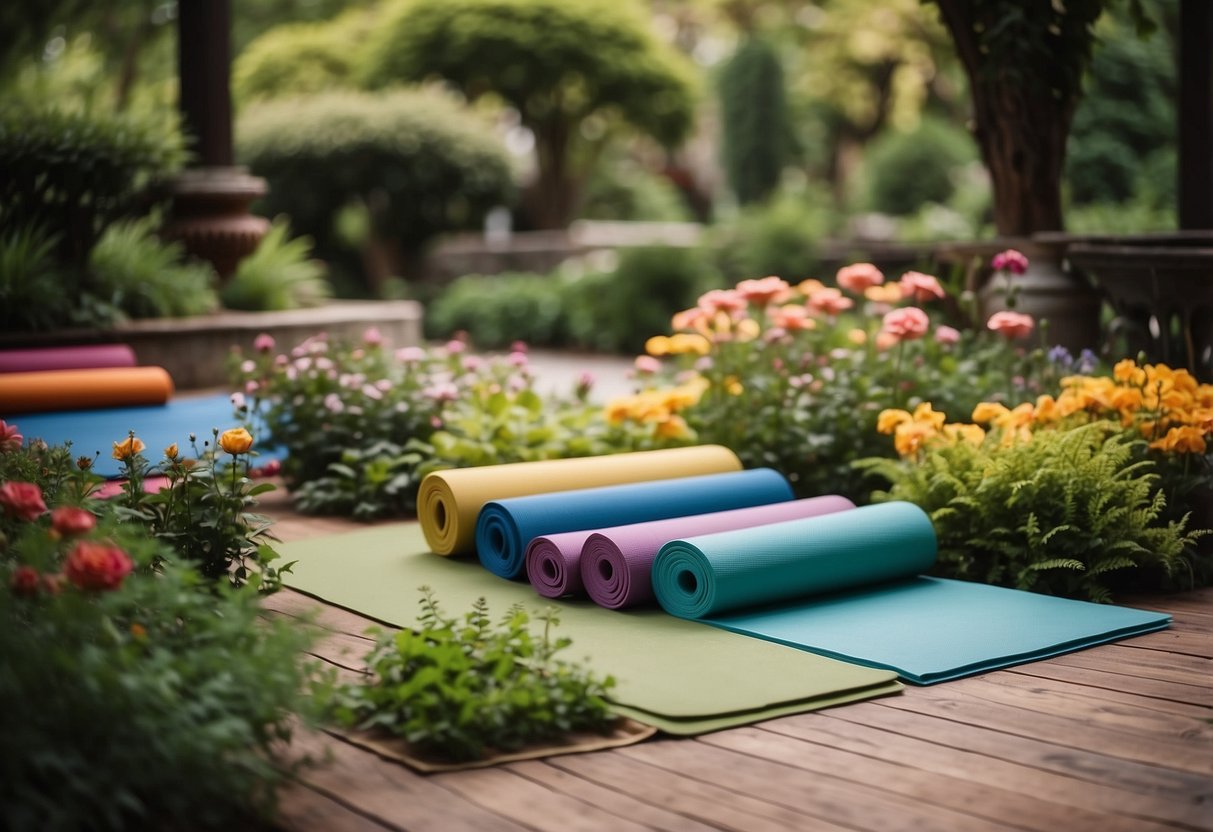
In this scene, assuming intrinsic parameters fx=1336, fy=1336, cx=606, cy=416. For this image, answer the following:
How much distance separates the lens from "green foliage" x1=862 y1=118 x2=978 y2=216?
18.4m

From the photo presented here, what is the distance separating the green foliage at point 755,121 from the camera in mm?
21281

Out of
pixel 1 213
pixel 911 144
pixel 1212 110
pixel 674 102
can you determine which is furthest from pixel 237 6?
pixel 1212 110

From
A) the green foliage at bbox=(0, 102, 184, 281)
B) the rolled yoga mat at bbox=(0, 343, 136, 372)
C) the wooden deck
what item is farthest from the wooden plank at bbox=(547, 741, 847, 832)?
the green foliage at bbox=(0, 102, 184, 281)

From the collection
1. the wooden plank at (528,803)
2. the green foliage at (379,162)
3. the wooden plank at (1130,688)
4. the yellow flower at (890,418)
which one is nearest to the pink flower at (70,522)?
the wooden plank at (528,803)

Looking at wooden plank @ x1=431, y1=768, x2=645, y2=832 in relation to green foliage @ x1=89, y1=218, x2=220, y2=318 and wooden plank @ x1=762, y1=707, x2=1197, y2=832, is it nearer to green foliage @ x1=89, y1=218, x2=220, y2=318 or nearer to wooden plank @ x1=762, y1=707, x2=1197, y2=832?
wooden plank @ x1=762, y1=707, x2=1197, y2=832

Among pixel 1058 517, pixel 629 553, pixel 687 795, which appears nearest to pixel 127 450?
pixel 629 553

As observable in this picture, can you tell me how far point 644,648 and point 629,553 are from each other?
0.45m

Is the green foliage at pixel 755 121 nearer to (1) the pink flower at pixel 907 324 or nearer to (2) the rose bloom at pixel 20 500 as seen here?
(1) the pink flower at pixel 907 324

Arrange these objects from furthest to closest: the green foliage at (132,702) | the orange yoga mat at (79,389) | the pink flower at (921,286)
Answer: the orange yoga mat at (79,389), the pink flower at (921,286), the green foliage at (132,702)

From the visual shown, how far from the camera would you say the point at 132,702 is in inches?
92.5

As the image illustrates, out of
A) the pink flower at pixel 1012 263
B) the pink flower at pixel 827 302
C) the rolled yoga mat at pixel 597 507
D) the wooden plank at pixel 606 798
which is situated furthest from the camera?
the pink flower at pixel 827 302

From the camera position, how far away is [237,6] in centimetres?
2588

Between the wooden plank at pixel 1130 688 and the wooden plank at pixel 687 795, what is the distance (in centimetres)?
113

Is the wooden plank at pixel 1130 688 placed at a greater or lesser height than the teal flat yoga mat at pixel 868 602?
lesser
